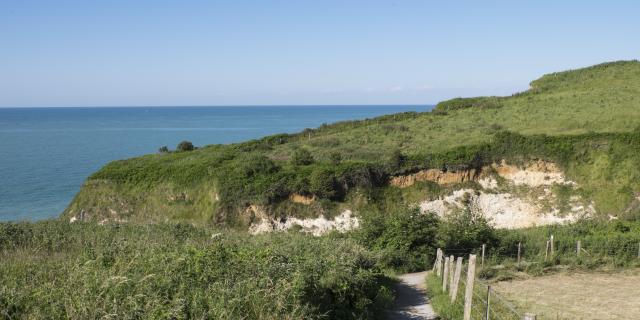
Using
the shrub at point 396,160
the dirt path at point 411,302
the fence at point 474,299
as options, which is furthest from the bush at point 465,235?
the shrub at point 396,160

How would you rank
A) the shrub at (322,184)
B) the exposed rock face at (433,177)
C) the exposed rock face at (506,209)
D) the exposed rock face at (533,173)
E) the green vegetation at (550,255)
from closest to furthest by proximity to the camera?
the green vegetation at (550,255) < the exposed rock face at (506,209) < the shrub at (322,184) < the exposed rock face at (533,173) < the exposed rock face at (433,177)

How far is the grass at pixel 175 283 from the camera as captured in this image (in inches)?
329

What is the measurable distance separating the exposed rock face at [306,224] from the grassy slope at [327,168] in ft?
2.04

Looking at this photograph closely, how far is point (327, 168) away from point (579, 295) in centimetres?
2210

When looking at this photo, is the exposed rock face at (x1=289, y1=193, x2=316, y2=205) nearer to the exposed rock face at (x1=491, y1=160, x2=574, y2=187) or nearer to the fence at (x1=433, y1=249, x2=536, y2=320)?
the exposed rock face at (x1=491, y1=160, x2=574, y2=187)

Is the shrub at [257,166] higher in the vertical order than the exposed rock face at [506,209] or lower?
higher

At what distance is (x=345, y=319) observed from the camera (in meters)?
11.2

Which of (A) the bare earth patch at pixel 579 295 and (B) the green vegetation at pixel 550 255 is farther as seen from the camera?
(B) the green vegetation at pixel 550 255

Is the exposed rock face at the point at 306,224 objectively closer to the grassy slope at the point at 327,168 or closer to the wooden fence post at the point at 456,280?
the grassy slope at the point at 327,168

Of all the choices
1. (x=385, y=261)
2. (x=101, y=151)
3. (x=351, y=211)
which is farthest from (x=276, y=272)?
(x=101, y=151)

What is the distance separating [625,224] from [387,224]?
15784mm

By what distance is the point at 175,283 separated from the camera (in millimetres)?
9500

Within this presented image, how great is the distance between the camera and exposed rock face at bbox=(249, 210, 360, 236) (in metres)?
36.2

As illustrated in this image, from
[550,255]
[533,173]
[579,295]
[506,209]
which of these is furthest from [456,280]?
[533,173]
